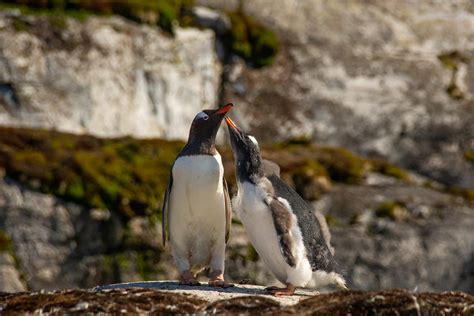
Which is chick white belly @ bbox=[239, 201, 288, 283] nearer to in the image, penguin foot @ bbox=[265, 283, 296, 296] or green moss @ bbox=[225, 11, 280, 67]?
penguin foot @ bbox=[265, 283, 296, 296]

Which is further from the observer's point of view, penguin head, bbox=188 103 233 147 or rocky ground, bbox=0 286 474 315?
penguin head, bbox=188 103 233 147

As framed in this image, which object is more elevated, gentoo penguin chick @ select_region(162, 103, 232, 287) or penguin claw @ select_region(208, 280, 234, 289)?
gentoo penguin chick @ select_region(162, 103, 232, 287)

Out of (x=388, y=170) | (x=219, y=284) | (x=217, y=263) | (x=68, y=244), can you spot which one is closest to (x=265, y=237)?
(x=219, y=284)

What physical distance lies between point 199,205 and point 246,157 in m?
0.88

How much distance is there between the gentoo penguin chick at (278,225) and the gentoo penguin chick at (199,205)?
436 mm

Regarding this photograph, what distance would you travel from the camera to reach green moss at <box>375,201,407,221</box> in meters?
25.4

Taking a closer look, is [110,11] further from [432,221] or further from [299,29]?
[432,221]

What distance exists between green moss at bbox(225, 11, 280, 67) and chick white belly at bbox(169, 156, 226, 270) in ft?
70.9

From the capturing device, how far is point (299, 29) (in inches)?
1417

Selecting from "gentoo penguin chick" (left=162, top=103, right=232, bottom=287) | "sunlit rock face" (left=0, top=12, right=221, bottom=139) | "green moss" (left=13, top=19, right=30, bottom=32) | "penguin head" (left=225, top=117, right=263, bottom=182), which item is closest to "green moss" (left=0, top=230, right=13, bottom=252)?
"sunlit rock face" (left=0, top=12, right=221, bottom=139)

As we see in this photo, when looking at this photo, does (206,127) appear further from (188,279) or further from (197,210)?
(188,279)

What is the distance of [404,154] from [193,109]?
255 inches

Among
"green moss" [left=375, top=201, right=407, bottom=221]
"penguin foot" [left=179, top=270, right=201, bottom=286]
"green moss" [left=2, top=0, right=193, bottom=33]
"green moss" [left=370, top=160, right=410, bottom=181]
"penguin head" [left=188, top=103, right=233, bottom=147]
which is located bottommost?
"green moss" [left=375, top=201, right=407, bottom=221]

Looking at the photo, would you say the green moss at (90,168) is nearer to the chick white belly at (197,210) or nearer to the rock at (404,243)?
the rock at (404,243)
